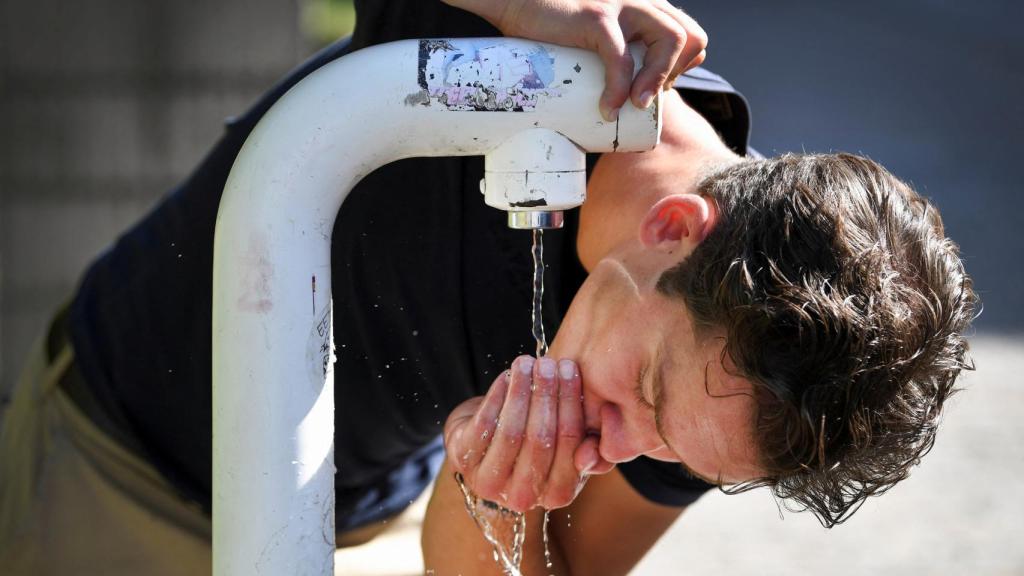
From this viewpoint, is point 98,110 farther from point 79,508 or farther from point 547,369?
point 547,369

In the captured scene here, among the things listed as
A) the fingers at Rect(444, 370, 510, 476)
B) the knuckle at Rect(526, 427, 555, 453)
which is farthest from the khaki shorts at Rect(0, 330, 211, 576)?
the knuckle at Rect(526, 427, 555, 453)

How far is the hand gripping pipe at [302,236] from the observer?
→ 782 millimetres

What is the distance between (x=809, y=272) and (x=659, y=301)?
15 cm

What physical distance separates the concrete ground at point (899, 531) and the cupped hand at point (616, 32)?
176 cm

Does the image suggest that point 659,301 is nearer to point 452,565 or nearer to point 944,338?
point 944,338

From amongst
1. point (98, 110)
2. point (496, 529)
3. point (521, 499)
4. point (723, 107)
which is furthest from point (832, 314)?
point (98, 110)

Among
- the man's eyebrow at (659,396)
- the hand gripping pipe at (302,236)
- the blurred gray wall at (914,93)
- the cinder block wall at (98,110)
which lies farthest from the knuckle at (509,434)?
the blurred gray wall at (914,93)

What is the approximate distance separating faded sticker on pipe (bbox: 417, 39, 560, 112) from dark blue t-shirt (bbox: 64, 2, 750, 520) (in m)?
0.43

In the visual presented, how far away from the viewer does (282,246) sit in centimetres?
78

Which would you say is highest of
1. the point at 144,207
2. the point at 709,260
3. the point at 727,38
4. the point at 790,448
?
the point at 709,260

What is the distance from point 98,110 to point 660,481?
187 centimetres

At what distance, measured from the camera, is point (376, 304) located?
136 cm

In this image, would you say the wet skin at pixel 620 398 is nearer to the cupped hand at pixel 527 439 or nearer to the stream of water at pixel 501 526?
the cupped hand at pixel 527 439

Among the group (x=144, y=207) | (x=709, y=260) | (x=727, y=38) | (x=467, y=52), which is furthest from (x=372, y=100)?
(x=727, y=38)
